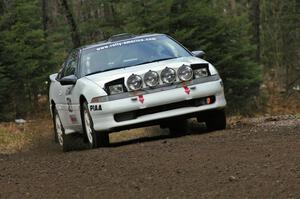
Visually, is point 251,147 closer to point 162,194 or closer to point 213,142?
point 213,142

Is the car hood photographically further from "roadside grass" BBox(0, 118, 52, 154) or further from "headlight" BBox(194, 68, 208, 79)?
"roadside grass" BBox(0, 118, 52, 154)

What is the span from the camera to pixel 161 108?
941 cm

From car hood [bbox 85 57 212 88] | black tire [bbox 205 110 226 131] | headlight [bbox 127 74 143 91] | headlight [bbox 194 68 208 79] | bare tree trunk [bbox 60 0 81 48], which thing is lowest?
bare tree trunk [bbox 60 0 81 48]

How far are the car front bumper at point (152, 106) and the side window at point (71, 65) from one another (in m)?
1.69

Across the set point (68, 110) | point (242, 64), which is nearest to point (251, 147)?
point (68, 110)

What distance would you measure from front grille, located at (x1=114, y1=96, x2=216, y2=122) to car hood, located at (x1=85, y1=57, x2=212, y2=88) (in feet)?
1.60

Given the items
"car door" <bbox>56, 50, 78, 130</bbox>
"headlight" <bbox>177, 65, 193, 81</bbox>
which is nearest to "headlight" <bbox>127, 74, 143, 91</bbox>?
"headlight" <bbox>177, 65, 193, 81</bbox>

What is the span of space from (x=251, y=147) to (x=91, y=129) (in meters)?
3.00

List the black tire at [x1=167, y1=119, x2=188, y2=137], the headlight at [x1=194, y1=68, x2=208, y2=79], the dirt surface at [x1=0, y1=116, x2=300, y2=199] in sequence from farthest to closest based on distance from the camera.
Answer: the black tire at [x1=167, y1=119, x2=188, y2=137]
the headlight at [x1=194, y1=68, x2=208, y2=79]
the dirt surface at [x1=0, y1=116, x2=300, y2=199]

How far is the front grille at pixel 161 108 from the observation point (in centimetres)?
930

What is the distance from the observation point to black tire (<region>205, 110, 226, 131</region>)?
9.99 meters

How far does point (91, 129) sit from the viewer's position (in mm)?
9586

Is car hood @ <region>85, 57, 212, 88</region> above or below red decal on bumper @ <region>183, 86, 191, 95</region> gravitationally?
above

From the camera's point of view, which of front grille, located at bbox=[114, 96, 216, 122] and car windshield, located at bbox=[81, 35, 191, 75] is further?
car windshield, located at bbox=[81, 35, 191, 75]
